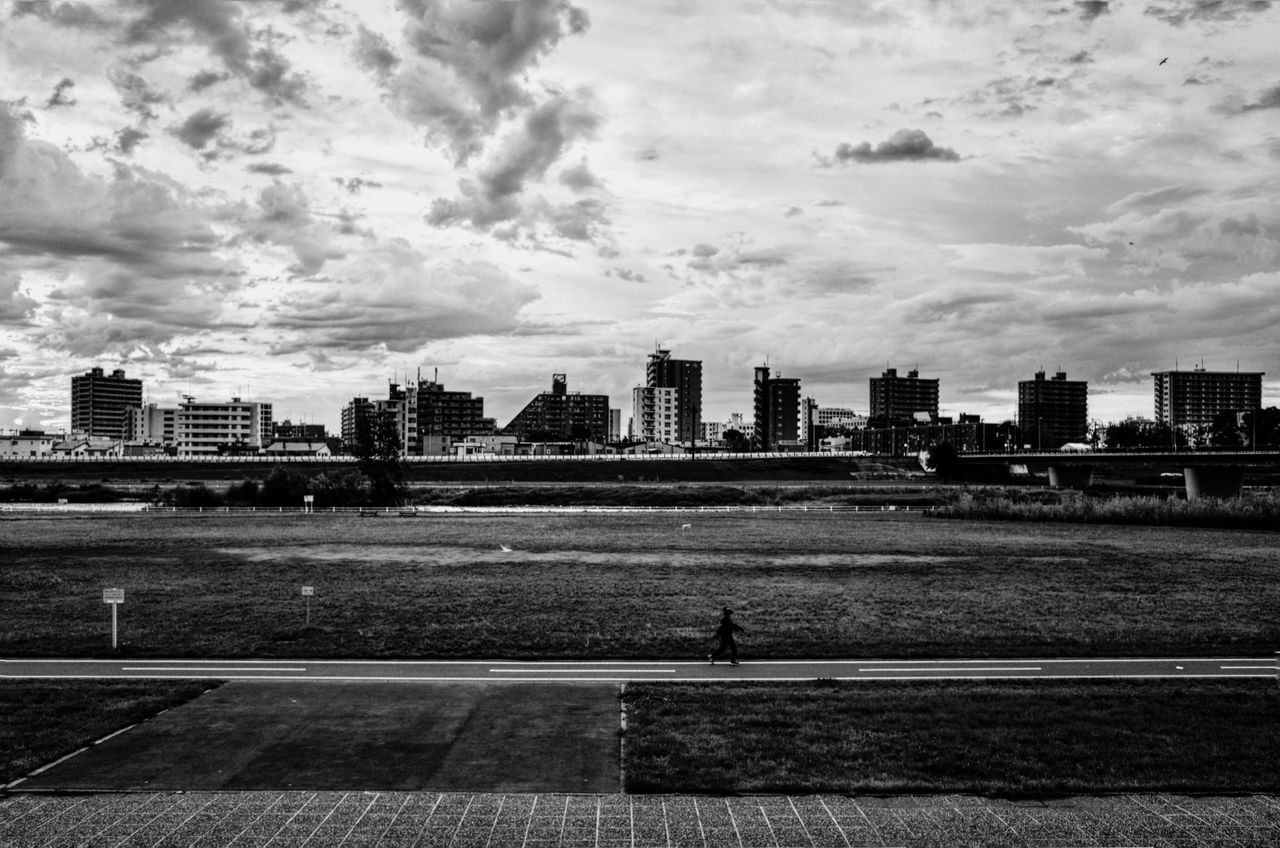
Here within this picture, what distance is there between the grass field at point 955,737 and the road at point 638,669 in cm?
126

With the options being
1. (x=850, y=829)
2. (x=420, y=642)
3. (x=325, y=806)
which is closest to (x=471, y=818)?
(x=325, y=806)

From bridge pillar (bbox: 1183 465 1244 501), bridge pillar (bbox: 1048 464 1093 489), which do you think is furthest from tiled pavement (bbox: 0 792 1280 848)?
bridge pillar (bbox: 1048 464 1093 489)

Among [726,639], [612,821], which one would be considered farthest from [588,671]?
[612,821]

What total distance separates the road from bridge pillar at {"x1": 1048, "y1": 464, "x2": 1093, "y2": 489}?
441ft

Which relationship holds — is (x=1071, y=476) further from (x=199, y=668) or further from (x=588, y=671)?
(x=199, y=668)

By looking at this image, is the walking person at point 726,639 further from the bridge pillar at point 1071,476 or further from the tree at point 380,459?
the bridge pillar at point 1071,476

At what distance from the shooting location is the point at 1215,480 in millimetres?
113875

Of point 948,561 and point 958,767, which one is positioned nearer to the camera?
point 958,767

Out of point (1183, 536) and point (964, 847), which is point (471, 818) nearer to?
point (964, 847)

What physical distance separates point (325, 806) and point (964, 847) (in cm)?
961

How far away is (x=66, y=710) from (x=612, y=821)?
520 inches

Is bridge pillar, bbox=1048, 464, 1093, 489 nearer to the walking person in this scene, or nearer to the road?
the road

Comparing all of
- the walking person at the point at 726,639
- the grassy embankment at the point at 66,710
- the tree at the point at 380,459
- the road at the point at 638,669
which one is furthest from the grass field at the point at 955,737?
the tree at the point at 380,459

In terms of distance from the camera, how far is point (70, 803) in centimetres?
1458
